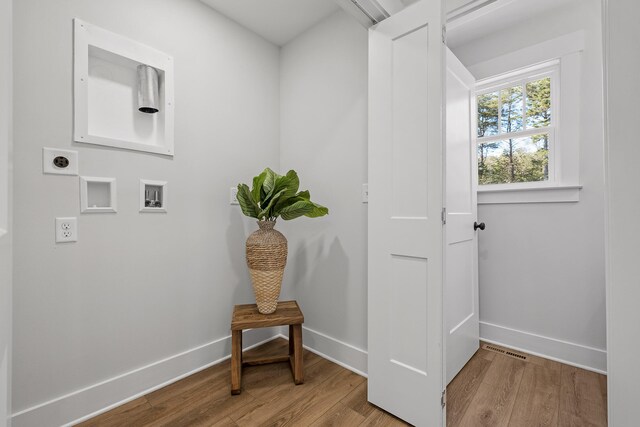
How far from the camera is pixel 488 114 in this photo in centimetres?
236

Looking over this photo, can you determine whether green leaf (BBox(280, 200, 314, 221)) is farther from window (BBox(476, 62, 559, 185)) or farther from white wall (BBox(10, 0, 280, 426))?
window (BBox(476, 62, 559, 185))

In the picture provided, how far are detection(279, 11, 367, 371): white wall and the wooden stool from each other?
0.34 metres

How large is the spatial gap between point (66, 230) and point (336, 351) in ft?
5.69

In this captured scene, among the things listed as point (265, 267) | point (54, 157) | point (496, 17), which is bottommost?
point (265, 267)

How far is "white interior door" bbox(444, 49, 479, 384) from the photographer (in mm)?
1714

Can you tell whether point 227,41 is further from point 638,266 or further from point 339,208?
point 638,266

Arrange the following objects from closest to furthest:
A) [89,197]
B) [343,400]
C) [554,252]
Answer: [89,197] → [343,400] → [554,252]

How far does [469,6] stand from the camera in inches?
55.6

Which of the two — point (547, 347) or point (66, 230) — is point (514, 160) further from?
point (66, 230)

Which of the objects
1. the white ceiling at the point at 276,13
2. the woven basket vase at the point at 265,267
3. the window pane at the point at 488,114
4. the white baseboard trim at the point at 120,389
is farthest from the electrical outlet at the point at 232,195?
the window pane at the point at 488,114

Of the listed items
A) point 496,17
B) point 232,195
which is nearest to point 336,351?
point 232,195

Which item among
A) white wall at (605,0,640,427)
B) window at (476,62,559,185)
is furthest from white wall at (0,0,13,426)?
window at (476,62,559,185)

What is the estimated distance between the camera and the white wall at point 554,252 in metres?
1.79

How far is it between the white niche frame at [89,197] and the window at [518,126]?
2.64 m
